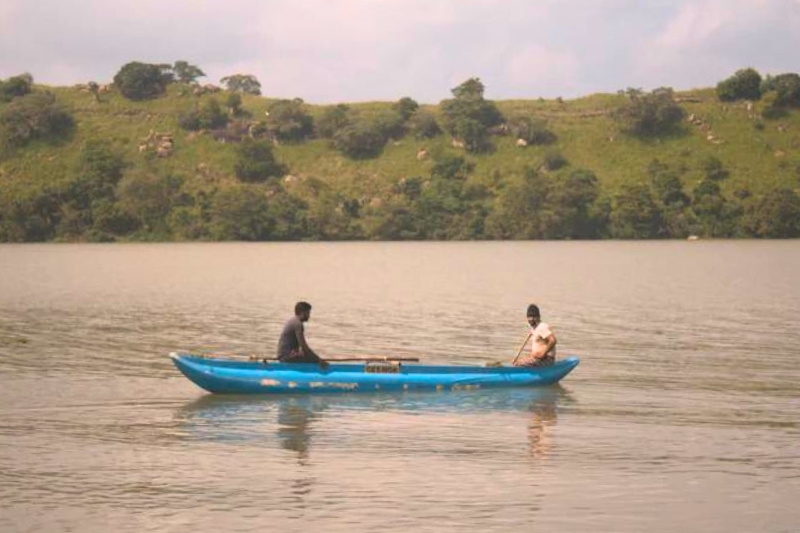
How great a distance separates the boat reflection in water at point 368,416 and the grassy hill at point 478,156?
10099 cm

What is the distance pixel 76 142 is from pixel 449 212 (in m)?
45.2

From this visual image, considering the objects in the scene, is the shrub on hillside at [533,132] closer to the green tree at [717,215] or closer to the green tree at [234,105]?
the green tree at [717,215]

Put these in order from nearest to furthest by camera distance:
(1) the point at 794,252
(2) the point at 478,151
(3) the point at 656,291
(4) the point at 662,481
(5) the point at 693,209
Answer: (4) the point at 662,481 < (3) the point at 656,291 < (1) the point at 794,252 < (5) the point at 693,209 < (2) the point at 478,151

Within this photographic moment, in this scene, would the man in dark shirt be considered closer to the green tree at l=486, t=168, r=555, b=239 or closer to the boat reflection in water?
the boat reflection in water

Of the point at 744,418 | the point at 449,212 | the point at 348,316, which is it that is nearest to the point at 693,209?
the point at 449,212

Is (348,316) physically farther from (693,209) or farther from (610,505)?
(693,209)

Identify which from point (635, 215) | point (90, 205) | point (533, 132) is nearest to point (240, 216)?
point (90, 205)

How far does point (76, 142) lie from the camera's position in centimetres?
14562

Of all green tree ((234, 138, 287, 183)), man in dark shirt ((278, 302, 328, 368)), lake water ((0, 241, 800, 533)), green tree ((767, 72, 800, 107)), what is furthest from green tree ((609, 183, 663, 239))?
man in dark shirt ((278, 302, 328, 368))

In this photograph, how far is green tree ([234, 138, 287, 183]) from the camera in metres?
137

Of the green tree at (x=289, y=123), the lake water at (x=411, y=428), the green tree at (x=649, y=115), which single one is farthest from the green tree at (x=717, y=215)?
the lake water at (x=411, y=428)

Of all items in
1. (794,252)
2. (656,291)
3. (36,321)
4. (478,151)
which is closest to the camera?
(36,321)

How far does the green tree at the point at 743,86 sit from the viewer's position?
14525cm

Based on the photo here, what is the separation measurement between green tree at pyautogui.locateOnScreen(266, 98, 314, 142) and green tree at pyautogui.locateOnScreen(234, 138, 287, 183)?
5.90 meters
